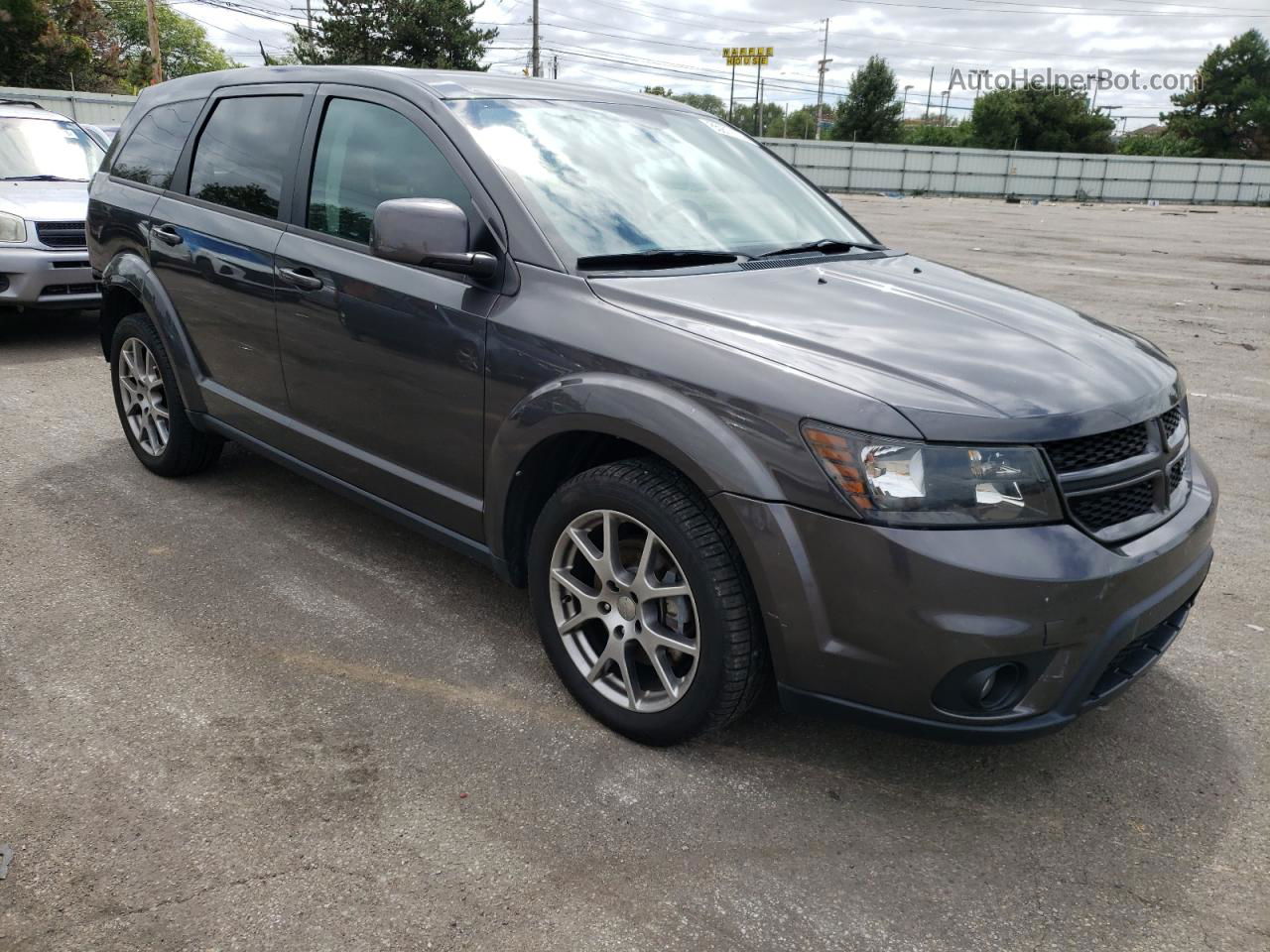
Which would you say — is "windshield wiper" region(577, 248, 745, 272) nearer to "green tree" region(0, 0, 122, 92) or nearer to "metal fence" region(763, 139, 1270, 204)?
"metal fence" region(763, 139, 1270, 204)

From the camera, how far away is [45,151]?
8898 mm

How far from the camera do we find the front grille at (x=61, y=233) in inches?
298

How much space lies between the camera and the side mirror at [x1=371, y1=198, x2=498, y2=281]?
286 cm

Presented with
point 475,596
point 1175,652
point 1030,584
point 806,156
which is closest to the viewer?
point 1030,584

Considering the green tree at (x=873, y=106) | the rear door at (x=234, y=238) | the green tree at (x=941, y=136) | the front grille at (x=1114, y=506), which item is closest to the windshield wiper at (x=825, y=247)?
the front grille at (x=1114, y=506)

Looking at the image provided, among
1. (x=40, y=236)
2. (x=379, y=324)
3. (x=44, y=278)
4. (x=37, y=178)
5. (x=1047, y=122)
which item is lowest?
(x=44, y=278)

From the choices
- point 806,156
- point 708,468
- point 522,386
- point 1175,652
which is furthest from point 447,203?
point 806,156

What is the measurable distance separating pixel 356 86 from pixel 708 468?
82.5 inches

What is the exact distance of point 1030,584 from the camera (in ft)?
7.29

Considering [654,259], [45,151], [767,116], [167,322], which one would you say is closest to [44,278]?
[45,151]

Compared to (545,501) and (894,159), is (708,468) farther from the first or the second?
(894,159)

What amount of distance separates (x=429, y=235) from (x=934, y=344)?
1408 mm

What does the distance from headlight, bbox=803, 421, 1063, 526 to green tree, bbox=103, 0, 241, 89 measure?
335ft

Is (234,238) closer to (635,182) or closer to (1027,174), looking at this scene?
(635,182)
